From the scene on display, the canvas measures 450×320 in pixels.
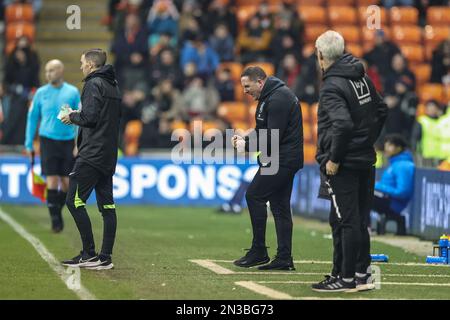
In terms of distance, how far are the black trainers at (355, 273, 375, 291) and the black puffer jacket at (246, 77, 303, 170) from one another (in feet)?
5.94

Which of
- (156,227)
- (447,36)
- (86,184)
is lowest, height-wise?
(156,227)

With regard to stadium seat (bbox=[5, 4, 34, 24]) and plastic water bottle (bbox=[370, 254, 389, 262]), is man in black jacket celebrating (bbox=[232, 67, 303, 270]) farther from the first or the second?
stadium seat (bbox=[5, 4, 34, 24])

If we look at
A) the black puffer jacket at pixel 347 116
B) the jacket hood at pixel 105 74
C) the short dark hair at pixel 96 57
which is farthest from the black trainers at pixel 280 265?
the short dark hair at pixel 96 57

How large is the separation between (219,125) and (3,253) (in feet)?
36.7

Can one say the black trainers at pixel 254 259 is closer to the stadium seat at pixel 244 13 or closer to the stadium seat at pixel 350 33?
the stadium seat at pixel 244 13

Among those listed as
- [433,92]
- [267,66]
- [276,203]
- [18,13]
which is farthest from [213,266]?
[18,13]

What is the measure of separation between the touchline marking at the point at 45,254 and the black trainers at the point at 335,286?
1.97m

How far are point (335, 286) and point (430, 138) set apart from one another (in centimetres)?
1269

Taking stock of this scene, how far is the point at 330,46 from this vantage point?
1021cm

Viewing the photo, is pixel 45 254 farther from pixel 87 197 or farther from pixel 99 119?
pixel 99 119

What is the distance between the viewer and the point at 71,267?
39.3ft

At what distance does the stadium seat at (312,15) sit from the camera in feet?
94.2

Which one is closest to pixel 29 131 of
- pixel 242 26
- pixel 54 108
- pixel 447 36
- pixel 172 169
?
pixel 54 108
